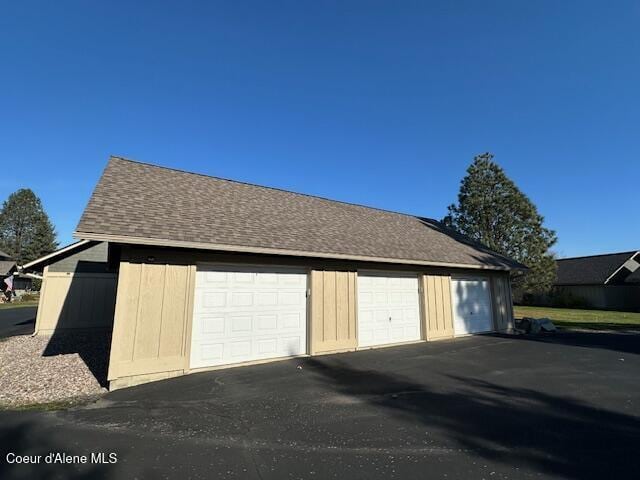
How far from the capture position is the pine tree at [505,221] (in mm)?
22469

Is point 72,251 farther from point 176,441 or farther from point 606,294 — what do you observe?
point 606,294

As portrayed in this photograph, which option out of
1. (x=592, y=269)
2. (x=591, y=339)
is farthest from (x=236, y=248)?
(x=592, y=269)

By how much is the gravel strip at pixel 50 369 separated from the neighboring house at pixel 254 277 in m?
0.94

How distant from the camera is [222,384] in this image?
21.4 feet

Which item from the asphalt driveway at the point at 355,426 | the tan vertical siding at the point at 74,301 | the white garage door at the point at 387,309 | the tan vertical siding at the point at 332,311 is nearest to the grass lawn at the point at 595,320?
the white garage door at the point at 387,309

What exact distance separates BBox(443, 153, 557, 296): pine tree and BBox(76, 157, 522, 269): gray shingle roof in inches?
364

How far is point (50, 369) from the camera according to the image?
7820mm

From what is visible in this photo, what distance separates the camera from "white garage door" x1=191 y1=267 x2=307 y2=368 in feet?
25.0

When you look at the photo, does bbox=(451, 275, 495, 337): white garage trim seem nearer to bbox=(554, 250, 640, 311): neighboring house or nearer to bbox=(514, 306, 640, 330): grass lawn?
bbox=(514, 306, 640, 330): grass lawn

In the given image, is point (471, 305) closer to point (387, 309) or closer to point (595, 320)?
point (387, 309)

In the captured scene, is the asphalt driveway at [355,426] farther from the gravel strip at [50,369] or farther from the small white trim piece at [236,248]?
the small white trim piece at [236,248]

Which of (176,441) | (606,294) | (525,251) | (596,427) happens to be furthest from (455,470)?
(606,294)

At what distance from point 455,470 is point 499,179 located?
24.7m

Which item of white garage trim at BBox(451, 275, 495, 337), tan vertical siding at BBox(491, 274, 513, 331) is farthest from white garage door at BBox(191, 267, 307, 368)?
tan vertical siding at BBox(491, 274, 513, 331)
